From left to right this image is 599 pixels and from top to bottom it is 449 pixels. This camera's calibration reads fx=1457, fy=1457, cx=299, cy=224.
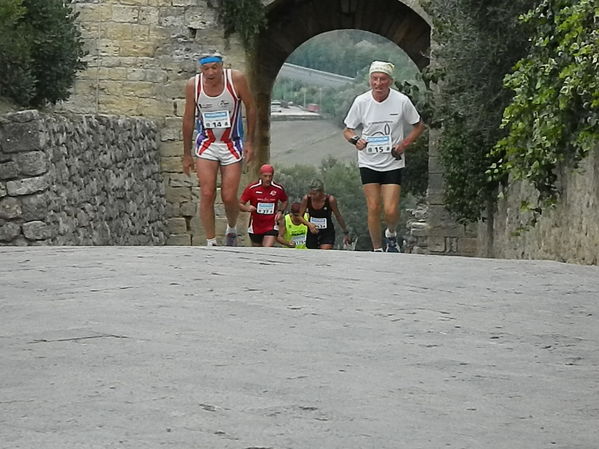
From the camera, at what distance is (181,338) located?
5297 millimetres

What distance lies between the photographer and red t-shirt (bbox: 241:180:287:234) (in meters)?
14.2

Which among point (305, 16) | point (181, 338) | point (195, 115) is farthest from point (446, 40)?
point (181, 338)

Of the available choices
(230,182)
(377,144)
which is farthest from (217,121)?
(377,144)

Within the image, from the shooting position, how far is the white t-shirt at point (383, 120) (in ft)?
37.8

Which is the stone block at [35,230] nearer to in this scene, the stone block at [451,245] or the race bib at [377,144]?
the race bib at [377,144]

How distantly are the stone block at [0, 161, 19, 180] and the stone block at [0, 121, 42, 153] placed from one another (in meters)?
0.11

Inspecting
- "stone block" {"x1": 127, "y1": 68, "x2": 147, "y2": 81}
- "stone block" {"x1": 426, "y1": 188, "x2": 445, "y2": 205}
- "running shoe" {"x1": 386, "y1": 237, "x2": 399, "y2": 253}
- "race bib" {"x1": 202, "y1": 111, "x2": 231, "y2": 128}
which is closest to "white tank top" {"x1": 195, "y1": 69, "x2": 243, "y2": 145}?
"race bib" {"x1": 202, "y1": 111, "x2": 231, "y2": 128}

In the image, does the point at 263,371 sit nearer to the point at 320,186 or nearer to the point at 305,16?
the point at 320,186

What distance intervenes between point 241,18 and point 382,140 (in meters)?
7.25

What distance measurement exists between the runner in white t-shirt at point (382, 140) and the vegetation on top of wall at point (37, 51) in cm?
380

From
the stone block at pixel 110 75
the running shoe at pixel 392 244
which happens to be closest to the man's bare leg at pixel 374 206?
the running shoe at pixel 392 244

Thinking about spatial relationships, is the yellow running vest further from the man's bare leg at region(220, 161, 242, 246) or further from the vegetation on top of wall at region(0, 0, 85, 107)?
the man's bare leg at region(220, 161, 242, 246)

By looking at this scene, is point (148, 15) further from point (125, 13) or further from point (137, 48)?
point (137, 48)

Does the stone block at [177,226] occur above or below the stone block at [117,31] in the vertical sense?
below
